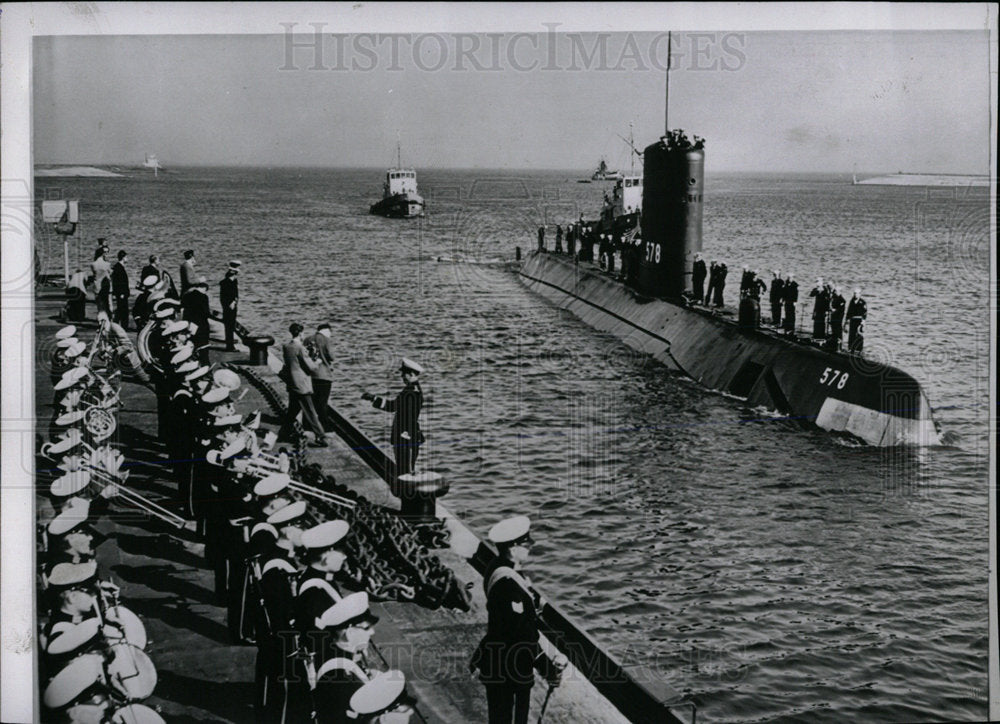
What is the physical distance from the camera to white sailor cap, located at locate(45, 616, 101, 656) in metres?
4.17

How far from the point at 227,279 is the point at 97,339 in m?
1.49

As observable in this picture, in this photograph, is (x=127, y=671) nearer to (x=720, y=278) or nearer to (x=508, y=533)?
→ (x=508, y=533)

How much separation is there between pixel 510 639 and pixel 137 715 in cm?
202

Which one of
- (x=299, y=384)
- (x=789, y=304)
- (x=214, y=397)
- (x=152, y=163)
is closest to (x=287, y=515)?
(x=214, y=397)

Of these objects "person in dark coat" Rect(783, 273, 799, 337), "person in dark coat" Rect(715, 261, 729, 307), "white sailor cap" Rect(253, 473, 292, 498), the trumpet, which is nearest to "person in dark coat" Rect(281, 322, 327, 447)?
the trumpet

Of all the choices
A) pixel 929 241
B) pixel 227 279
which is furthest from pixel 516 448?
pixel 929 241

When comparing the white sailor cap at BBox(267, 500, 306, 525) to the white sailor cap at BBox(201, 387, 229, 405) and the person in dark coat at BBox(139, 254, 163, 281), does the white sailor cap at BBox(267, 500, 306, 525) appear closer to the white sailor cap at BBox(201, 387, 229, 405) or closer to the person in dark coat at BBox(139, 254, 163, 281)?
the white sailor cap at BBox(201, 387, 229, 405)

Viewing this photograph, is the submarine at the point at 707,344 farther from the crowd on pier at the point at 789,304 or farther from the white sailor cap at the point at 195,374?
the white sailor cap at the point at 195,374

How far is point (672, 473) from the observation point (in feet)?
35.4

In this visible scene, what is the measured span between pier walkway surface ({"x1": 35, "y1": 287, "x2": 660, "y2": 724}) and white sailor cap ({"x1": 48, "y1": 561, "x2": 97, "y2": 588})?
121 centimetres

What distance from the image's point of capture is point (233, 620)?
5836mm

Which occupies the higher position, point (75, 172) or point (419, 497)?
point (75, 172)

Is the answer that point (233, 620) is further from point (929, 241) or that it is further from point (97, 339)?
point (929, 241)

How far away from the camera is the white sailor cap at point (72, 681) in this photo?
4.08m
